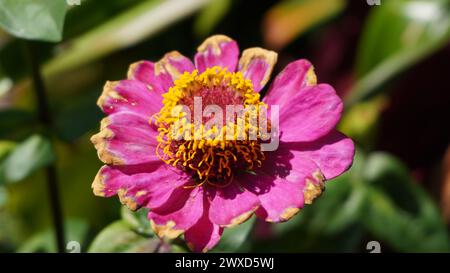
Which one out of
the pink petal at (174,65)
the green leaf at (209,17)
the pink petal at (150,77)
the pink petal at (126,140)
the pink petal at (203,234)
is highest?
the green leaf at (209,17)

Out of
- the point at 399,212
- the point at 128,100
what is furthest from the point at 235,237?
the point at 399,212

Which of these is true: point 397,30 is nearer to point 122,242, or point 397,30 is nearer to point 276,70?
point 276,70

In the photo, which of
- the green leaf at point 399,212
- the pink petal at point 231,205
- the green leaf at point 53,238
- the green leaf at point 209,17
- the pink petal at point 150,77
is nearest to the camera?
the pink petal at point 231,205

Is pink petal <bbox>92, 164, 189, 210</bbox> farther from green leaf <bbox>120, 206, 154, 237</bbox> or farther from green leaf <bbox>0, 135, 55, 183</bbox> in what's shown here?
green leaf <bbox>0, 135, 55, 183</bbox>

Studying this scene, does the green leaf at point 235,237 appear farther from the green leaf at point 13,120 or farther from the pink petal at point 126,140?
the green leaf at point 13,120

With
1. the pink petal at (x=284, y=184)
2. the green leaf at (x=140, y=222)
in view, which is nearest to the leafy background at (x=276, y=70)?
the green leaf at (x=140, y=222)

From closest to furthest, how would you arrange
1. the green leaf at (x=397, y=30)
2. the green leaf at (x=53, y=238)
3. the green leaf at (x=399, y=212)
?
the green leaf at (x=53, y=238) < the green leaf at (x=399, y=212) < the green leaf at (x=397, y=30)
